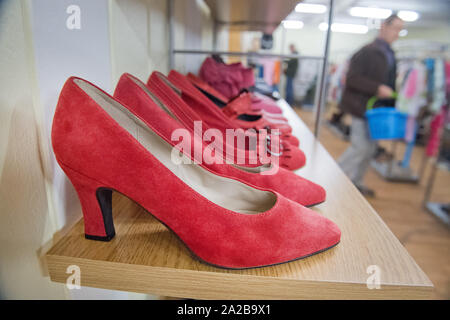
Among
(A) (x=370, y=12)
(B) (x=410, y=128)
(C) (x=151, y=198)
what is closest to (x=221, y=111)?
(C) (x=151, y=198)

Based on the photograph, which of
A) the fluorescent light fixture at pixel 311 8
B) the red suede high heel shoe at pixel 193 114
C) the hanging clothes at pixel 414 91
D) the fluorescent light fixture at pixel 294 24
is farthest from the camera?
the fluorescent light fixture at pixel 294 24

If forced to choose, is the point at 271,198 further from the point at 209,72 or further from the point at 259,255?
the point at 209,72

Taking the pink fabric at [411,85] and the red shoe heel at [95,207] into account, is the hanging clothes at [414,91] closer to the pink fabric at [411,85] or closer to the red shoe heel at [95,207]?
the pink fabric at [411,85]

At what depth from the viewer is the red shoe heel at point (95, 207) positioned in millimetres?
380

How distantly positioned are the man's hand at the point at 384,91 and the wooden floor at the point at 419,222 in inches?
29.7

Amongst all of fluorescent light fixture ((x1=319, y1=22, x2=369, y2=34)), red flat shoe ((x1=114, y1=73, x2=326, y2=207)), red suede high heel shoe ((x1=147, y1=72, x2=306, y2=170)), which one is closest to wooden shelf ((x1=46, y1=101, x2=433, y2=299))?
red flat shoe ((x1=114, y1=73, x2=326, y2=207))

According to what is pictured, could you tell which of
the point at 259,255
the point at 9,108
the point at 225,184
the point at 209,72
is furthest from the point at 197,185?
the point at 209,72

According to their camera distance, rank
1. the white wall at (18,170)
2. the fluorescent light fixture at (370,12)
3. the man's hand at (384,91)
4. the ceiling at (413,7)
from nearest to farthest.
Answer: the white wall at (18,170) → the man's hand at (384,91) → the ceiling at (413,7) → the fluorescent light fixture at (370,12)

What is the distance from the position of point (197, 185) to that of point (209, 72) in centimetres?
61

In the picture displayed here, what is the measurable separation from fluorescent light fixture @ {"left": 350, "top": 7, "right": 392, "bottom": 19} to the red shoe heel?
21.4 feet

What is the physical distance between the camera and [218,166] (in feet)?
1.54

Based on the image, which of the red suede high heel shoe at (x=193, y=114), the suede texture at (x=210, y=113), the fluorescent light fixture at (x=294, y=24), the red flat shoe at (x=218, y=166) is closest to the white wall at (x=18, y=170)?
the red flat shoe at (x=218, y=166)

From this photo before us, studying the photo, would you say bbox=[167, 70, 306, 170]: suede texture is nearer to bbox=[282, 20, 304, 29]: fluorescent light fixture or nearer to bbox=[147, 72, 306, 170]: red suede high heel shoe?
bbox=[147, 72, 306, 170]: red suede high heel shoe

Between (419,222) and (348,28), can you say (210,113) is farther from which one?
(348,28)
